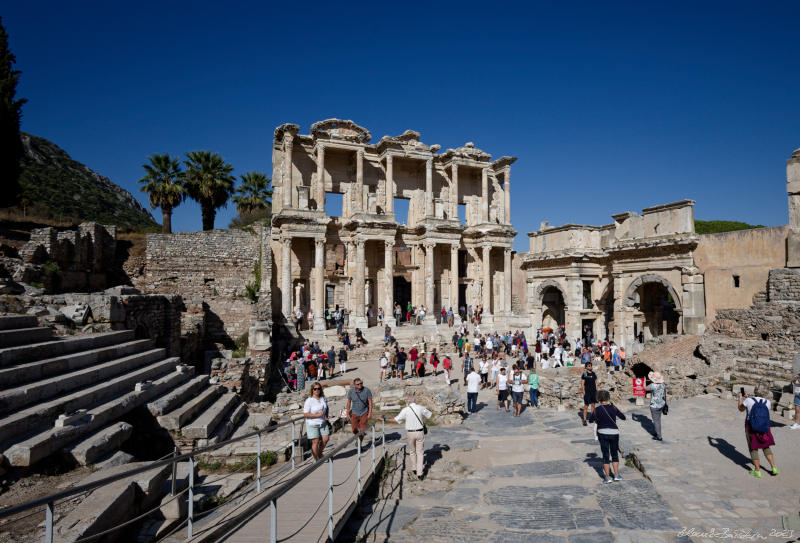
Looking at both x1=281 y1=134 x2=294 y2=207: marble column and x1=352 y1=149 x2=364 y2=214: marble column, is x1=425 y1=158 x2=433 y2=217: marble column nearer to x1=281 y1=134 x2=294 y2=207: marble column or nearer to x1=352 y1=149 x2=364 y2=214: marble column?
x1=352 y1=149 x2=364 y2=214: marble column

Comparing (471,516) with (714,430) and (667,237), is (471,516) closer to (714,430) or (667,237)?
(714,430)

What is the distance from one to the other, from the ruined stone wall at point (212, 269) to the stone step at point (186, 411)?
12.4 meters

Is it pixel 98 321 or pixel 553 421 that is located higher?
pixel 98 321

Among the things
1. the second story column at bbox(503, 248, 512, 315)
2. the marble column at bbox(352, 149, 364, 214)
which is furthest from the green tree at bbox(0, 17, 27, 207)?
the second story column at bbox(503, 248, 512, 315)

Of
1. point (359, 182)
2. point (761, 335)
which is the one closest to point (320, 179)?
point (359, 182)

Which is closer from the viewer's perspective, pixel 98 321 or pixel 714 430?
pixel 714 430

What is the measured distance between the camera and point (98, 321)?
1161 cm

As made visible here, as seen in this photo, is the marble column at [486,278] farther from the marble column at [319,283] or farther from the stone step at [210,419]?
the stone step at [210,419]

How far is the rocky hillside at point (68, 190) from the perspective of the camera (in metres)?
39.8

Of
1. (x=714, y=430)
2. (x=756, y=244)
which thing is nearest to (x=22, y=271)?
(x=714, y=430)

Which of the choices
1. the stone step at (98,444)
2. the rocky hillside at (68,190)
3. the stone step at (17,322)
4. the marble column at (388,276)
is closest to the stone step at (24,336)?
the stone step at (17,322)

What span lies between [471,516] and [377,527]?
4.31ft

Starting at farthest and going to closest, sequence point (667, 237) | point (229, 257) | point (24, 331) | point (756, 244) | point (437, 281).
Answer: point (437, 281) < point (229, 257) < point (667, 237) < point (756, 244) < point (24, 331)

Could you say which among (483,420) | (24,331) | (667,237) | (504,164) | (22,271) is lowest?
(483,420)
